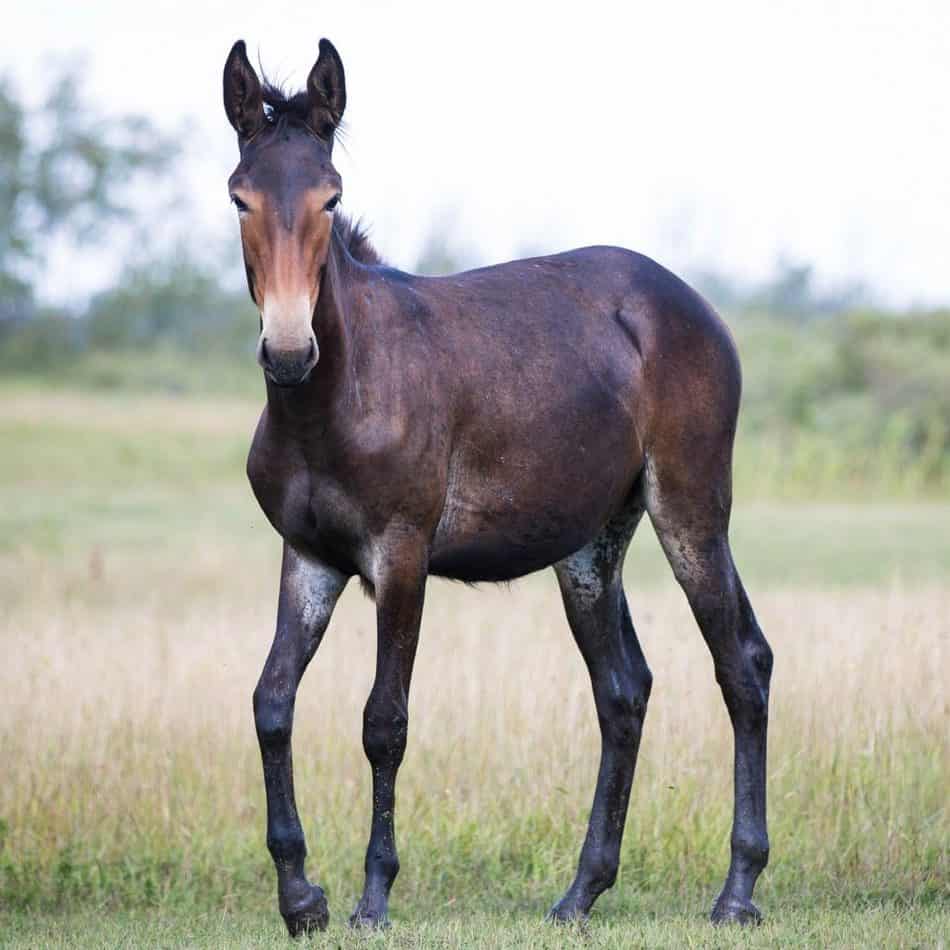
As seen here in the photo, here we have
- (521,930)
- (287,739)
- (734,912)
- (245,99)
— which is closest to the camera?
(245,99)

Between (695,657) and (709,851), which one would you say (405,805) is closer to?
(709,851)

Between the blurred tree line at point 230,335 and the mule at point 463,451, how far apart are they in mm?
23115

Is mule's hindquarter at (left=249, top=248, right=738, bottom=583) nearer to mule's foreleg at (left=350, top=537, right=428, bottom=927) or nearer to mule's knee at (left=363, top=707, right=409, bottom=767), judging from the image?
mule's foreleg at (left=350, top=537, right=428, bottom=927)

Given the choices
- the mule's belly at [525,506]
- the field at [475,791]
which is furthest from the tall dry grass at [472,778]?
the mule's belly at [525,506]

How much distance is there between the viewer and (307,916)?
5.68m

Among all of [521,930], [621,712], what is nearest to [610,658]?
[621,712]

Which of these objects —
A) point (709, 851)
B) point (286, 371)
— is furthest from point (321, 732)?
point (286, 371)

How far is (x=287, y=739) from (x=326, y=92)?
2.48 meters

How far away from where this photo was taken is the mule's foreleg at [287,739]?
5.68 metres

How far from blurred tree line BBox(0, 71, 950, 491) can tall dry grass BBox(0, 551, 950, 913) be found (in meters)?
21.0

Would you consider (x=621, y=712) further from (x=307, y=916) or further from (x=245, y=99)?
(x=245, y=99)

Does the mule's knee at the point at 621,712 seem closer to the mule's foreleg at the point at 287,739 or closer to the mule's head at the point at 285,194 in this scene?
the mule's foreleg at the point at 287,739

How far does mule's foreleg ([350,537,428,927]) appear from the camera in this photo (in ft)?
18.2

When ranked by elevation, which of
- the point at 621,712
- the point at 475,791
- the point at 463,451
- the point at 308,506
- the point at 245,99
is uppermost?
the point at 245,99
